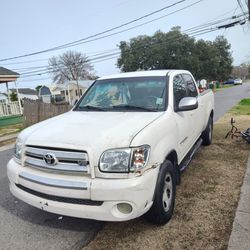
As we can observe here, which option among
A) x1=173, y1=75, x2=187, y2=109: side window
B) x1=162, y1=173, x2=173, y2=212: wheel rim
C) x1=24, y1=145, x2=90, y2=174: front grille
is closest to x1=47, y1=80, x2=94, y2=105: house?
x1=173, y1=75, x2=187, y2=109: side window

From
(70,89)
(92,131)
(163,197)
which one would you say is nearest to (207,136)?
(163,197)

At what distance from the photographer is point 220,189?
414 centimetres

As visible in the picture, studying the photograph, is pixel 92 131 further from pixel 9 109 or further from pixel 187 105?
pixel 9 109

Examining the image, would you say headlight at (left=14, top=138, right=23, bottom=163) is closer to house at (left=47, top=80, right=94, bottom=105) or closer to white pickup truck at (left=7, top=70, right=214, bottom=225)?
white pickup truck at (left=7, top=70, right=214, bottom=225)

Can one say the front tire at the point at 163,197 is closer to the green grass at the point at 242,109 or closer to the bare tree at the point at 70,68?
the green grass at the point at 242,109

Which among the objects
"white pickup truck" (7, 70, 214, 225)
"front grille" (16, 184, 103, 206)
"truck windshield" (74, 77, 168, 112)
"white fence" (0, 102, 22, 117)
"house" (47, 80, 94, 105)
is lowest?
"house" (47, 80, 94, 105)

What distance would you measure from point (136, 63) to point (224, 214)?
43925 mm

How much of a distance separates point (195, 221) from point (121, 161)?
1.29 metres

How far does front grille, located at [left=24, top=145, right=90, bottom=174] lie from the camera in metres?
2.76

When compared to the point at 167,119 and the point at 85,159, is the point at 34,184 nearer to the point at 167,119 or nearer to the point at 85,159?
the point at 85,159

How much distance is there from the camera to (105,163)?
107 inches

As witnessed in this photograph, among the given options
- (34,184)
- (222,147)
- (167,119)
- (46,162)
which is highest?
(167,119)

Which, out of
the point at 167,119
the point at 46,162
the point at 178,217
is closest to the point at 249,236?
the point at 178,217

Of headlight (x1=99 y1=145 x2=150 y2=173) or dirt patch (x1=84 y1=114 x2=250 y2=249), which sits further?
dirt patch (x1=84 y1=114 x2=250 y2=249)
